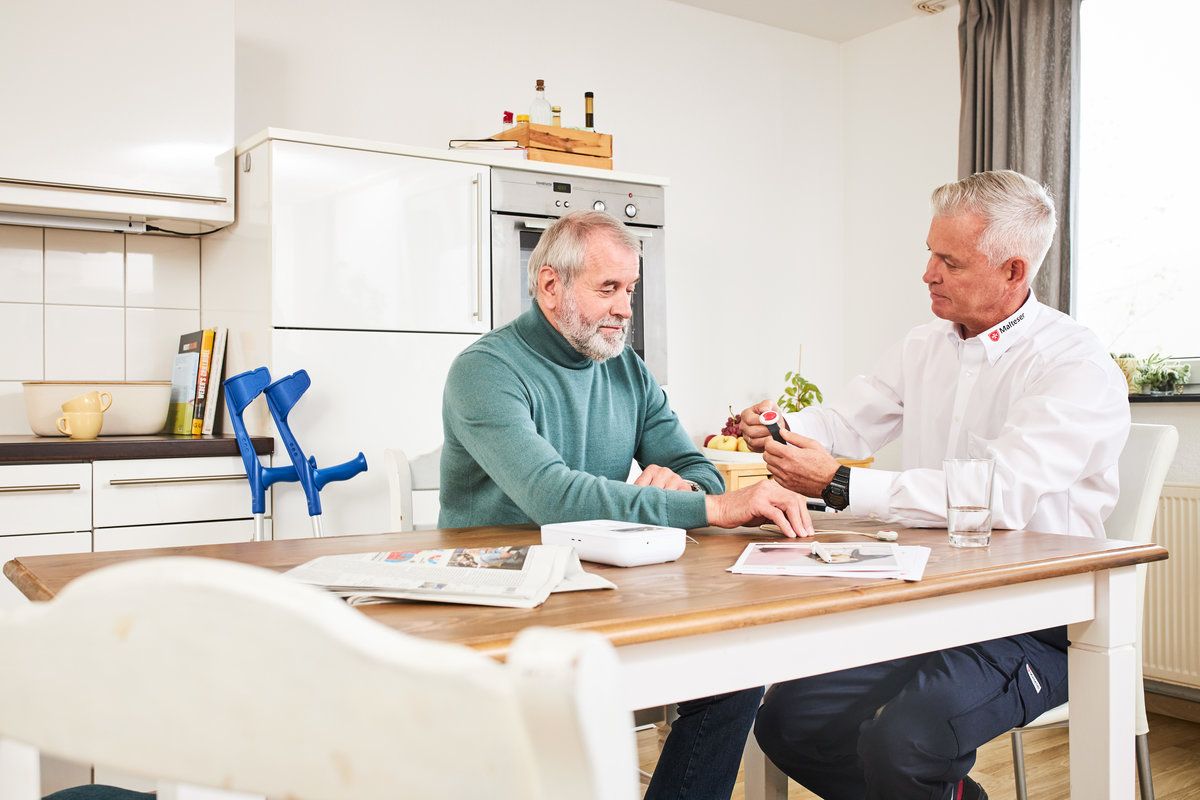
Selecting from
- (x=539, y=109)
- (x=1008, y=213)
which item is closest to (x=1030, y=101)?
(x=539, y=109)

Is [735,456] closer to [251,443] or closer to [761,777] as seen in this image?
[251,443]

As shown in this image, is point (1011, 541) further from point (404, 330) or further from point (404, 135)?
point (404, 135)

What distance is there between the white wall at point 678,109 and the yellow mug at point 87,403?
1.10m

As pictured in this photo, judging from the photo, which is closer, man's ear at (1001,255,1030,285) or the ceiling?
man's ear at (1001,255,1030,285)

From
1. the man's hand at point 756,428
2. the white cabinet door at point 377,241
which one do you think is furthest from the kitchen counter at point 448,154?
the man's hand at point 756,428

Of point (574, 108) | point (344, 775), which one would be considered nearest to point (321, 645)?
point (344, 775)

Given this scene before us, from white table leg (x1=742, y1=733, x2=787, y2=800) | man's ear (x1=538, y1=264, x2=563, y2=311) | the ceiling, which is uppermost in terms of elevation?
the ceiling

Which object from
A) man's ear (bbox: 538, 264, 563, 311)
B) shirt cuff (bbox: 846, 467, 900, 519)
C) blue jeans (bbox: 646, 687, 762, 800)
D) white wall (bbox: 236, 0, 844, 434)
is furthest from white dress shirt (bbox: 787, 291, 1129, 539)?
white wall (bbox: 236, 0, 844, 434)

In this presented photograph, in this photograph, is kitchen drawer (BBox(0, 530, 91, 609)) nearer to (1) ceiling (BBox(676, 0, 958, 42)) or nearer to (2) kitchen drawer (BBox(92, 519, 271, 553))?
(2) kitchen drawer (BBox(92, 519, 271, 553))

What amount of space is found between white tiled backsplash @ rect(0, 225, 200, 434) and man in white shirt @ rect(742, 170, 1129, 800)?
7.22 feet

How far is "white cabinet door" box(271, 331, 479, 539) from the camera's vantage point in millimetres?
2961

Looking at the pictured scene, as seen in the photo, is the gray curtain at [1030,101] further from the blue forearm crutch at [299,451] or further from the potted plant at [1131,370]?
the blue forearm crutch at [299,451]

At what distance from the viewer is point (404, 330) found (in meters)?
3.15

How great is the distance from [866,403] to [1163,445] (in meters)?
0.62
